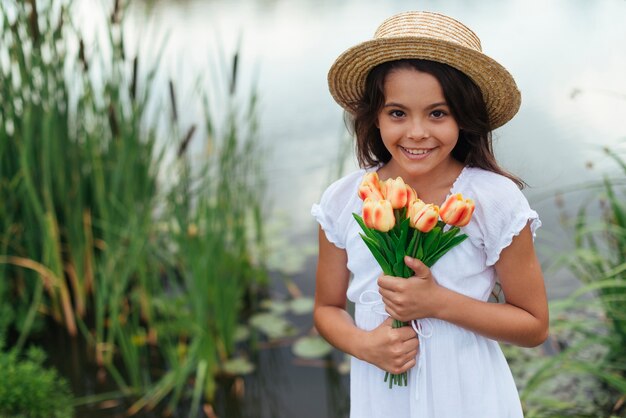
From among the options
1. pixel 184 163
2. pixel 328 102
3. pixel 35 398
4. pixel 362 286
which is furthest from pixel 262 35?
pixel 362 286

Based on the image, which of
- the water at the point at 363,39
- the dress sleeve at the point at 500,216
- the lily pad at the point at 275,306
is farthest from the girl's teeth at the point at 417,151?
the lily pad at the point at 275,306

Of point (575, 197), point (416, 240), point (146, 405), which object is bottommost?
point (146, 405)

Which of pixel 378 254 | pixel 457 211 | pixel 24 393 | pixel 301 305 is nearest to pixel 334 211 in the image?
pixel 378 254

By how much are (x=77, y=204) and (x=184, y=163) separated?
1.94 ft

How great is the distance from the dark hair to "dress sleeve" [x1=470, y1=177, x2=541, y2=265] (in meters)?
0.06

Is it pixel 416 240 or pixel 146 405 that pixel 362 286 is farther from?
pixel 146 405

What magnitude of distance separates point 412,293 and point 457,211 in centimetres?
15

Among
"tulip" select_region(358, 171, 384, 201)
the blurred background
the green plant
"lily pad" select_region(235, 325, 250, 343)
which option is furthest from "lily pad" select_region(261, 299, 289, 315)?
"tulip" select_region(358, 171, 384, 201)

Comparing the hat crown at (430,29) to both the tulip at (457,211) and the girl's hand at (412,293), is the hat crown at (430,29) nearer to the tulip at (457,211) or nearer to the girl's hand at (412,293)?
the tulip at (457,211)

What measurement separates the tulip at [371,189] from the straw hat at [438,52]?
7.3 inches

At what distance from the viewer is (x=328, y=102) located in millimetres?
4801

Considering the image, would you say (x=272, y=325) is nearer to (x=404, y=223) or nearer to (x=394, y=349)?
(x=394, y=349)

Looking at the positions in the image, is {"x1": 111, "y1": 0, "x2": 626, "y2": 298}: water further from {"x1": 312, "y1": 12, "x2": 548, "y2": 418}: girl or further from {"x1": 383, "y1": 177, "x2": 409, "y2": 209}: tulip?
{"x1": 383, "y1": 177, "x2": 409, "y2": 209}: tulip

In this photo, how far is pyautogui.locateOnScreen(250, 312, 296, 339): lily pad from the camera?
2.94 meters
